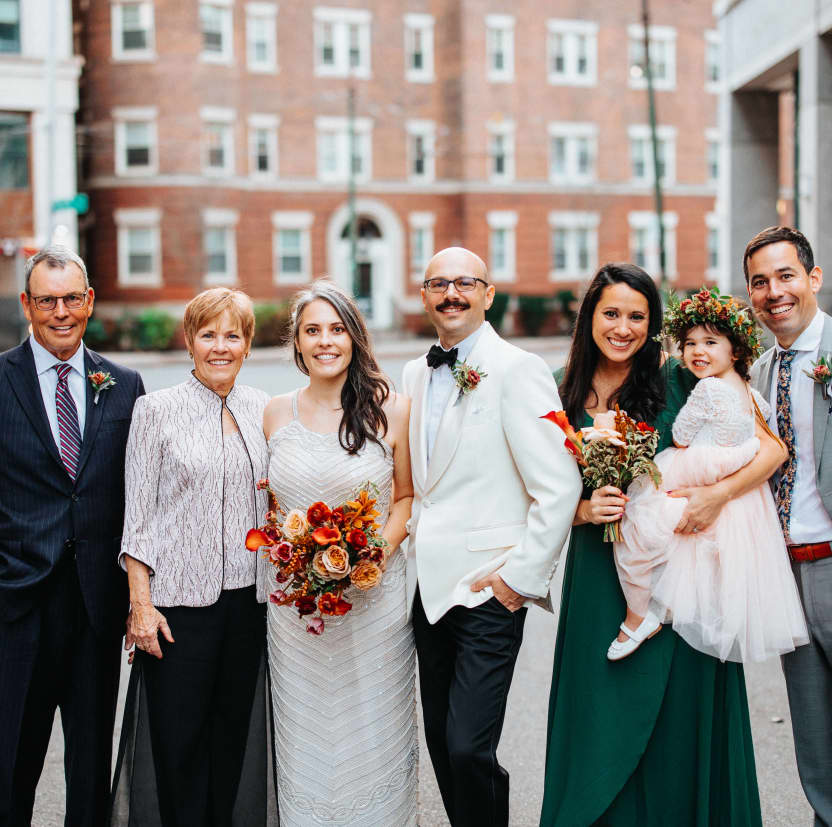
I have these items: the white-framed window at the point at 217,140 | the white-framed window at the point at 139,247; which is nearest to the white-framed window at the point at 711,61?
the white-framed window at the point at 217,140

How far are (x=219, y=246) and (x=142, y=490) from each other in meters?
35.9

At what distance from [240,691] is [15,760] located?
3.05ft

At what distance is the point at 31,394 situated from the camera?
4.08m

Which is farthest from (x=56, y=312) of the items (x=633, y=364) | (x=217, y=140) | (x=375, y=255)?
(x=375, y=255)

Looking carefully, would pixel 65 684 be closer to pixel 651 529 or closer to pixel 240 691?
pixel 240 691

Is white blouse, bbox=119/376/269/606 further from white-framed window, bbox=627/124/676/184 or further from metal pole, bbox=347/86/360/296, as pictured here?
white-framed window, bbox=627/124/676/184

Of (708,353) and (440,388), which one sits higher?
(708,353)

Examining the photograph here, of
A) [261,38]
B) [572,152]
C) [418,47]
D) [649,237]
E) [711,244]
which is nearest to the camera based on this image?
[261,38]

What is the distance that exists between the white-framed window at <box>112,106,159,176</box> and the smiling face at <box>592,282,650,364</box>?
3565 cm

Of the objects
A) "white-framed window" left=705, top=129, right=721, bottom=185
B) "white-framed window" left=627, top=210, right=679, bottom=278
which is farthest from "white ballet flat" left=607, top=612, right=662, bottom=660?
"white-framed window" left=705, top=129, right=721, bottom=185

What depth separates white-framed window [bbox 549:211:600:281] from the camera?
140 feet

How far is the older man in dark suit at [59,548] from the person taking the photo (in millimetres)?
3988

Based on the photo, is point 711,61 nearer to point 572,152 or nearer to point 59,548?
point 572,152

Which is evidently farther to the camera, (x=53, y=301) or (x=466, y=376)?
(x=53, y=301)
